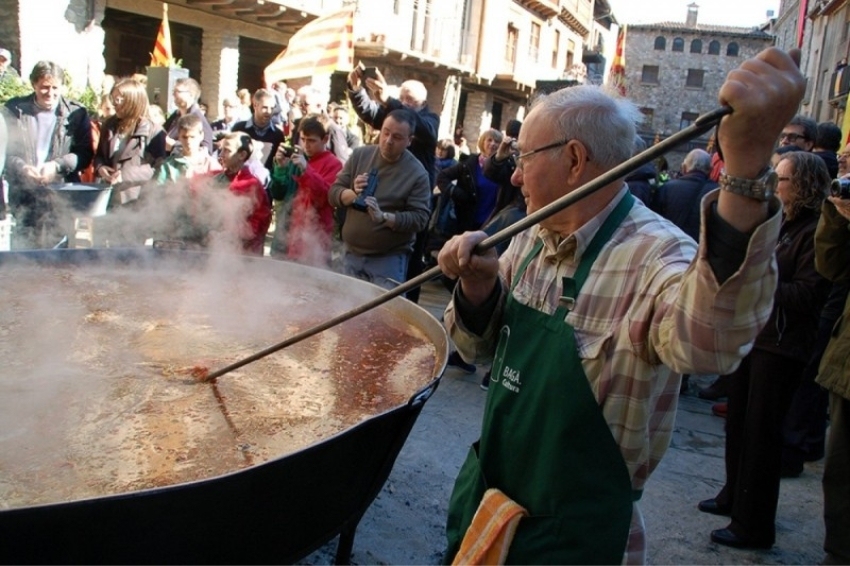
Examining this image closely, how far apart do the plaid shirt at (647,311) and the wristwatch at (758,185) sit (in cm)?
4

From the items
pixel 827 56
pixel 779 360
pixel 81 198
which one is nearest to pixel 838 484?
pixel 779 360

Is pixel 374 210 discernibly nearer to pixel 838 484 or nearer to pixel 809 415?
pixel 838 484

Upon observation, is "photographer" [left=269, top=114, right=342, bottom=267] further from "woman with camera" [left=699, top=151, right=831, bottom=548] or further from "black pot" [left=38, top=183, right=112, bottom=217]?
"woman with camera" [left=699, top=151, right=831, bottom=548]

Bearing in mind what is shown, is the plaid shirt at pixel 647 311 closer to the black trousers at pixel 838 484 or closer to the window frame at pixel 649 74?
the black trousers at pixel 838 484

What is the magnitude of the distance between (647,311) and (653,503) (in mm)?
2519

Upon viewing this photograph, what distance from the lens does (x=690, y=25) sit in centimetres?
5072

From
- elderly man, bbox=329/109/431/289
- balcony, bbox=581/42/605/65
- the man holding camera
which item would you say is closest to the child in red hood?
elderly man, bbox=329/109/431/289

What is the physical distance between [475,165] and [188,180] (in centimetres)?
246

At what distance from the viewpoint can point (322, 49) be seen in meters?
7.87

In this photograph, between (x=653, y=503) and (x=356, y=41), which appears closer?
(x=653, y=503)

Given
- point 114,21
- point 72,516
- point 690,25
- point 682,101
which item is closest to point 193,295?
point 72,516

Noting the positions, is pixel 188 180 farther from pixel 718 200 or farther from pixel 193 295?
pixel 718 200

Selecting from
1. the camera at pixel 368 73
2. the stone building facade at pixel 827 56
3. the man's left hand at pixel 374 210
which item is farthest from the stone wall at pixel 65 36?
the stone building facade at pixel 827 56

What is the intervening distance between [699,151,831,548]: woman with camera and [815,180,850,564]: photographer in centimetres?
23
